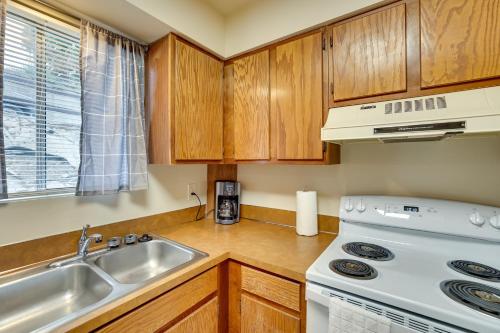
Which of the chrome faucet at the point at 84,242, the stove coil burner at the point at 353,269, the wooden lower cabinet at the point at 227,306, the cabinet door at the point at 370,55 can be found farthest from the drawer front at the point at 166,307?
the cabinet door at the point at 370,55

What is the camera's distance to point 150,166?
5.19 ft

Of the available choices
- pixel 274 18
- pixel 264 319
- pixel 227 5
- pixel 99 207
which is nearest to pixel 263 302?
pixel 264 319

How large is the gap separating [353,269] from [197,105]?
129cm

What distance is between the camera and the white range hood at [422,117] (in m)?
0.86

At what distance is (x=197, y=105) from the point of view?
→ 1520 millimetres

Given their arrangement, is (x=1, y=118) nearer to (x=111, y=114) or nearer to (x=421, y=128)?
(x=111, y=114)

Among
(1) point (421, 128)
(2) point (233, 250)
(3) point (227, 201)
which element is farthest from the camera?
(3) point (227, 201)

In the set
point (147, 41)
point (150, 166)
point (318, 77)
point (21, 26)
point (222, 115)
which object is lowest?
point (150, 166)

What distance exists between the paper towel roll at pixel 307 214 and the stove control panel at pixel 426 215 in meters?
0.18

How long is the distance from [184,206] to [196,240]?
45 centimetres

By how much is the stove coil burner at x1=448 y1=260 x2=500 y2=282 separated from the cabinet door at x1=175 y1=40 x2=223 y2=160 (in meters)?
1.43

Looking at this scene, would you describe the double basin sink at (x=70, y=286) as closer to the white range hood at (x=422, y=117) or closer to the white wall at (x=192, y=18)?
the white range hood at (x=422, y=117)

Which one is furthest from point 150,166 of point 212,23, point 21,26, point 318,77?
point 318,77

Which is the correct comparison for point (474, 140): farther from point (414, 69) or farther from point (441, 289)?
point (441, 289)
